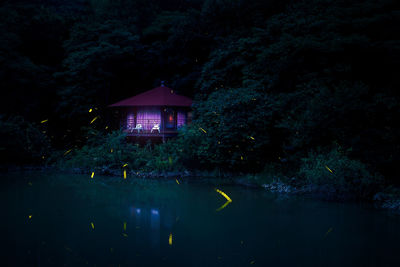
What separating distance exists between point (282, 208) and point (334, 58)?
29.4 feet

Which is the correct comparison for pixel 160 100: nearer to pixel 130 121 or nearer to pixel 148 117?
pixel 148 117

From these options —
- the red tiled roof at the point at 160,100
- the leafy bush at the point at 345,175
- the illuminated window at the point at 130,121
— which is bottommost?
the leafy bush at the point at 345,175

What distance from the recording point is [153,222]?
34.3 feet

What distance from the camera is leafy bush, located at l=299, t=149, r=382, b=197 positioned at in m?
14.2

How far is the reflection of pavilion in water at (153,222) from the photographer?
8844 millimetres

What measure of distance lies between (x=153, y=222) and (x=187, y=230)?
1.31m

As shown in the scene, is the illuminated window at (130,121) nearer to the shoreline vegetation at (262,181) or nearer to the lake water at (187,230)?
the shoreline vegetation at (262,181)

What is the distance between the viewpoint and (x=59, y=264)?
693cm

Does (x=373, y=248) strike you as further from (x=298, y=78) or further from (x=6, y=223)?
(x=298, y=78)

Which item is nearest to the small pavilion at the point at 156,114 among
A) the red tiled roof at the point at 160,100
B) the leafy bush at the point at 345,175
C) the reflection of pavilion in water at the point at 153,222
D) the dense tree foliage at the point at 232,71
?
the red tiled roof at the point at 160,100

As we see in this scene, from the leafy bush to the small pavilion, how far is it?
49.3 ft

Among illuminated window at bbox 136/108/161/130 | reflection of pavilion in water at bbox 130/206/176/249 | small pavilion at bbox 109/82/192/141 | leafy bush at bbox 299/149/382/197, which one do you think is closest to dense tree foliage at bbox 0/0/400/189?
leafy bush at bbox 299/149/382/197

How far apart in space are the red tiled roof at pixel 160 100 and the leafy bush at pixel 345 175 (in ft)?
50.1

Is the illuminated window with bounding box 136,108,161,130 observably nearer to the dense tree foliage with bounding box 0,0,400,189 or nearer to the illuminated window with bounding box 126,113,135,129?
the illuminated window with bounding box 126,113,135,129
